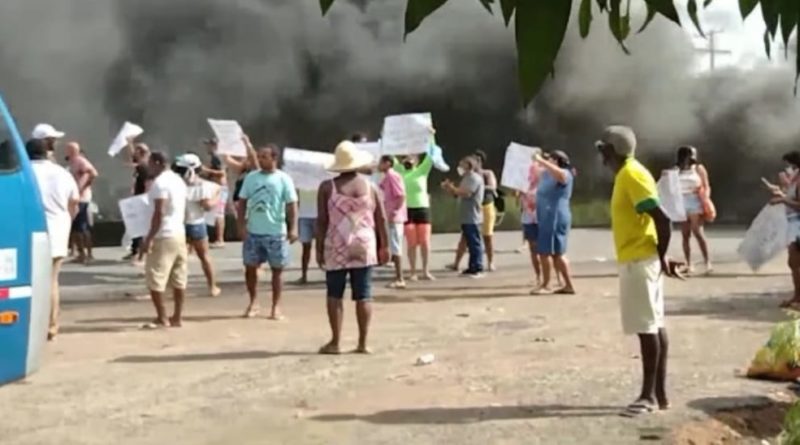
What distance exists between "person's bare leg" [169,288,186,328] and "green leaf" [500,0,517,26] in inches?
338

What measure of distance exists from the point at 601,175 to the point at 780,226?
861 centimetres

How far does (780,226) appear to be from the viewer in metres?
11.5

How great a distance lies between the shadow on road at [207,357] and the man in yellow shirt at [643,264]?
268 cm

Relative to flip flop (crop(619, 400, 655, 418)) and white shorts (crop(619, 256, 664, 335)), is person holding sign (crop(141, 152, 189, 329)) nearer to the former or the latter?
white shorts (crop(619, 256, 664, 335))

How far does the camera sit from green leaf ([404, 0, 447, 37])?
4.55 feet

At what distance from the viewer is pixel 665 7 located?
1420mm

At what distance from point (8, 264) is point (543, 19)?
5.32 metres

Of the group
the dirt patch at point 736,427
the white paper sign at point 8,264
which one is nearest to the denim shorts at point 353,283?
the white paper sign at point 8,264

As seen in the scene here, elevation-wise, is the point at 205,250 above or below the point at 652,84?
below

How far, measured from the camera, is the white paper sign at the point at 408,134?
43.5ft

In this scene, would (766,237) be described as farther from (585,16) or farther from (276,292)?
(585,16)

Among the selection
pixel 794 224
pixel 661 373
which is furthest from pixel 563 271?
pixel 661 373

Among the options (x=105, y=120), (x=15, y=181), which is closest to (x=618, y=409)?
(x=15, y=181)

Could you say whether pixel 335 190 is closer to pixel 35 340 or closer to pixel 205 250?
pixel 35 340
